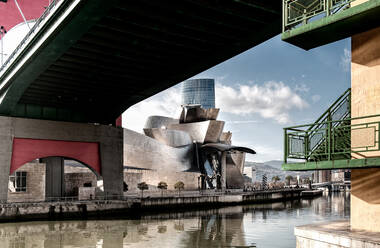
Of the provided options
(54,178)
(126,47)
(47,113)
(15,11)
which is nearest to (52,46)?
(126,47)

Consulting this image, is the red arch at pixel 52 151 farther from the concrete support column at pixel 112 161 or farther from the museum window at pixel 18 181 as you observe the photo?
the museum window at pixel 18 181

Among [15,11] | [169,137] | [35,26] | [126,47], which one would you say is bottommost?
[169,137]

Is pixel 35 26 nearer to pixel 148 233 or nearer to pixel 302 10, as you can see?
pixel 148 233

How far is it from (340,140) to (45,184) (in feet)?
111

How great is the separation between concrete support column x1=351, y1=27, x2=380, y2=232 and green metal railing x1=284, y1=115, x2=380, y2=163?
3 centimetres

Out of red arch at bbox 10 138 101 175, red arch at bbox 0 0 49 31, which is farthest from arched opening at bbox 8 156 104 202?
red arch at bbox 0 0 49 31

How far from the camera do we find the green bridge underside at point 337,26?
8.11m

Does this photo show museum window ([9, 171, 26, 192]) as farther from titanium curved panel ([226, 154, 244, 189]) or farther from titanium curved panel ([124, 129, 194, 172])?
titanium curved panel ([226, 154, 244, 189])

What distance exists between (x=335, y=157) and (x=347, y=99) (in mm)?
2090

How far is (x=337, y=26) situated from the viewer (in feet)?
28.5

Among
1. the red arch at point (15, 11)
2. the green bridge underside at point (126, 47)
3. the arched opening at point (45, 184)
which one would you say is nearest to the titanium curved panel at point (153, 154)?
the arched opening at point (45, 184)

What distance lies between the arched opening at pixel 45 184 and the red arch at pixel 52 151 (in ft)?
2.19

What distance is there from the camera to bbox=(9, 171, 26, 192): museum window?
3616 cm

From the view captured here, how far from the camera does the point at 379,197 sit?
853 cm
